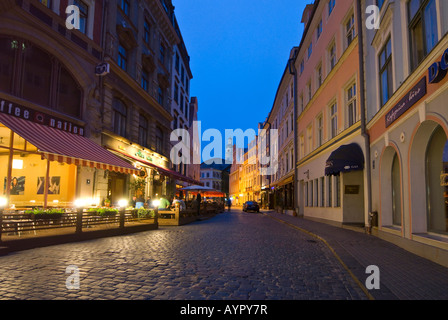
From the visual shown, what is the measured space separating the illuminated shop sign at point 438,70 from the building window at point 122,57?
18.1 m

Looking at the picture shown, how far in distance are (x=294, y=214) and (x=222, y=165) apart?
310 feet

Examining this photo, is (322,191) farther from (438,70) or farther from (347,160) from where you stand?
(438,70)

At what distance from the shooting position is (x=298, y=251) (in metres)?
8.79

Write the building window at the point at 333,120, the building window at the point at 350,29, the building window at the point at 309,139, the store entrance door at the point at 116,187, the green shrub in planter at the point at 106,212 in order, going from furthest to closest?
the building window at the point at 309,139
the store entrance door at the point at 116,187
the building window at the point at 333,120
the building window at the point at 350,29
the green shrub in planter at the point at 106,212

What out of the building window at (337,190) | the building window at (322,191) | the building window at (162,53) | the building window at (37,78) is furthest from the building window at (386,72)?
the building window at (162,53)

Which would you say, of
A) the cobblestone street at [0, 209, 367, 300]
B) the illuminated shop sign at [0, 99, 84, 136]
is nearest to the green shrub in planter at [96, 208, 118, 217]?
the cobblestone street at [0, 209, 367, 300]

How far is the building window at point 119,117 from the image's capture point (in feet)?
66.1

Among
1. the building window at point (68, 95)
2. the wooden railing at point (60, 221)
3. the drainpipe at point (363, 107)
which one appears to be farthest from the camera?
the building window at point (68, 95)

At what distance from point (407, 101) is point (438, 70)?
80.9 inches

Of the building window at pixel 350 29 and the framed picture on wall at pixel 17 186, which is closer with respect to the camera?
the framed picture on wall at pixel 17 186

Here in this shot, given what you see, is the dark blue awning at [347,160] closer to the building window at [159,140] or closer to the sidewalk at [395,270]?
the sidewalk at [395,270]
